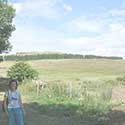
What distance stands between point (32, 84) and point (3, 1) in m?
8.89

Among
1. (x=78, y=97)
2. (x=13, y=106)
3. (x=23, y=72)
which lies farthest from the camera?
(x=23, y=72)

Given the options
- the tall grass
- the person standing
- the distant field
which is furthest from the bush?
the person standing

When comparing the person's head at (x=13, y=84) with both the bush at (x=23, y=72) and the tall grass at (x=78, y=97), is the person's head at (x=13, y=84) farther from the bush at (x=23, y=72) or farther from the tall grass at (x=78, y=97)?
the bush at (x=23, y=72)

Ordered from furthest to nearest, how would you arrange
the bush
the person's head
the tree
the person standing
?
the bush, the tree, the person standing, the person's head

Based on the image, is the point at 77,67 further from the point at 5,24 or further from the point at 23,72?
the point at 5,24

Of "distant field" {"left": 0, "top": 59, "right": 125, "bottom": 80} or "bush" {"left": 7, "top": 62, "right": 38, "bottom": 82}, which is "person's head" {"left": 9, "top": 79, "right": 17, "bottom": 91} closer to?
"bush" {"left": 7, "top": 62, "right": 38, "bottom": 82}

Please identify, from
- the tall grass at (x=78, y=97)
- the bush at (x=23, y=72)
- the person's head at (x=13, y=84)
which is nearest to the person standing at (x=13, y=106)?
the person's head at (x=13, y=84)

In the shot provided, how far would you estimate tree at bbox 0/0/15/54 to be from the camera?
44.5m

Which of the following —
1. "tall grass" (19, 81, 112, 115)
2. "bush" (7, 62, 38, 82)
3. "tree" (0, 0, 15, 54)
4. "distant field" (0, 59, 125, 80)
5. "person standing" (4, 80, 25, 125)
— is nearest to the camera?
"person standing" (4, 80, 25, 125)

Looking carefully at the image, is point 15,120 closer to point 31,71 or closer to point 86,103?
point 86,103

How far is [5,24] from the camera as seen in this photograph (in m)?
44.4

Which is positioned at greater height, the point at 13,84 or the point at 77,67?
the point at 13,84

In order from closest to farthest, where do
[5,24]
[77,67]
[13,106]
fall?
1. [13,106]
2. [5,24]
3. [77,67]

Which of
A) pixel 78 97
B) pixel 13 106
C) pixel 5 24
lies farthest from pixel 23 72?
pixel 13 106
